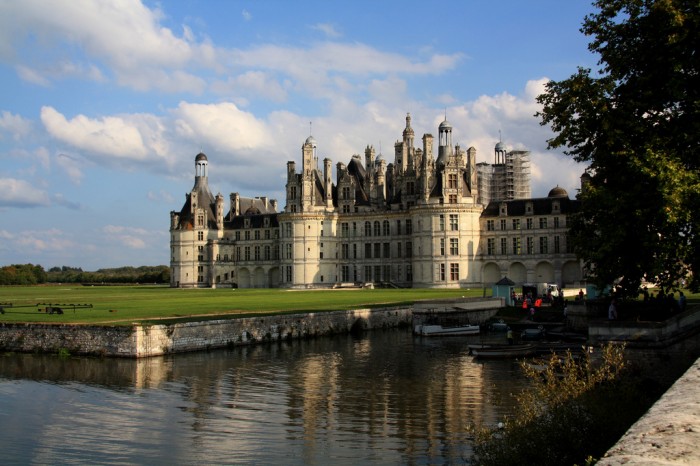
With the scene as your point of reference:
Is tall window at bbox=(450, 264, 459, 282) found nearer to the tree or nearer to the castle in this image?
the castle

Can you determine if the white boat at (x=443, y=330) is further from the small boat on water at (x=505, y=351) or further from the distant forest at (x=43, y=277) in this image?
the distant forest at (x=43, y=277)

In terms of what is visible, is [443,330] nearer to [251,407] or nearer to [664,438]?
[251,407]

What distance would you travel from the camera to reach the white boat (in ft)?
133

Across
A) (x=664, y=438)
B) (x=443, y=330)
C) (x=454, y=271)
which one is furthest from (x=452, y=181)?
(x=664, y=438)

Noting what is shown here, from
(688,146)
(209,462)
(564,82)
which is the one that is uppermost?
(564,82)

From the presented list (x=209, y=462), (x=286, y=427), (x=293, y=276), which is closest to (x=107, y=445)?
(x=209, y=462)

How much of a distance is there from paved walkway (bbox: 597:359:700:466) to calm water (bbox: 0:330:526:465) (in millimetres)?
6595

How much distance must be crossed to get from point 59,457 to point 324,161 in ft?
237

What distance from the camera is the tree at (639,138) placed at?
848 inches

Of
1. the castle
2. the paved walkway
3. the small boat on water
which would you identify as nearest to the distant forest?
the castle

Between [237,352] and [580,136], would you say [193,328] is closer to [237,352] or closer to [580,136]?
[237,352]

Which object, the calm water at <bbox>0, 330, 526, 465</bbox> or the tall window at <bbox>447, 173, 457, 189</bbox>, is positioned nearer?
the calm water at <bbox>0, 330, 526, 465</bbox>

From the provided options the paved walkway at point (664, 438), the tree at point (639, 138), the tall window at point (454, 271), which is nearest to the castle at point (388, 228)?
the tall window at point (454, 271)

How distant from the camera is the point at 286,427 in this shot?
18.4 m
